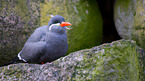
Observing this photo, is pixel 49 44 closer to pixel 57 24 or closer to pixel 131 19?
pixel 57 24

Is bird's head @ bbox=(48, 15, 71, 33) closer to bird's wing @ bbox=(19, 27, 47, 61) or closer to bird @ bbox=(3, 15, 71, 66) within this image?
bird @ bbox=(3, 15, 71, 66)

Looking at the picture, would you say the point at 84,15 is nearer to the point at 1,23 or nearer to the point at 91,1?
the point at 91,1

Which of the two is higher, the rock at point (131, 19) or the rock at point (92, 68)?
the rock at point (131, 19)

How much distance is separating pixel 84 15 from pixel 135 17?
1.09 meters

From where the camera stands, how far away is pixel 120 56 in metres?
1.78

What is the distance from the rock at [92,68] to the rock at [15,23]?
1.08 metres

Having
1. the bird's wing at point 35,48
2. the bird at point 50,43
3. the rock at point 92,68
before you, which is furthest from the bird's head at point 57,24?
the rock at point 92,68

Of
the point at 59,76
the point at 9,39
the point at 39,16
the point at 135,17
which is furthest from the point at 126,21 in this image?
the point at 9,39

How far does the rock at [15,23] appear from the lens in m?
2.85

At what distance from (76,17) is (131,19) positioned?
3.57 feet

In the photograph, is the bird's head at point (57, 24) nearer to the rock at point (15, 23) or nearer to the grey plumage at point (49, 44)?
the grey plumage at point (49, 44)

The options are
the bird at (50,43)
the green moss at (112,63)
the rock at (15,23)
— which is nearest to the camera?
the green moss at (112,63)

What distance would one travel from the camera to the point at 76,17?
338 centimetres

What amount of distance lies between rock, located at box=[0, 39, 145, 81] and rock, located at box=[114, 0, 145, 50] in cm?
91
